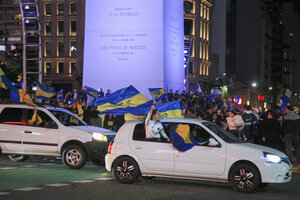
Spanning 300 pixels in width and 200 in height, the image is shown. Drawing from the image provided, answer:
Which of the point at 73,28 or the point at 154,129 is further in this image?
the point at 73,28

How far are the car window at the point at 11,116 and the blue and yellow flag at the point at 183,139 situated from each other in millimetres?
5496

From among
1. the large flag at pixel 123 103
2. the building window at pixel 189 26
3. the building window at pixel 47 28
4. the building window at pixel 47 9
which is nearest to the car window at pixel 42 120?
the large flag at pixel 123 103

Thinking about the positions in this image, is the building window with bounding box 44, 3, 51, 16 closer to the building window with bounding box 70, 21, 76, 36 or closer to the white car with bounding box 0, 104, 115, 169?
the building window with bounding box 70, 21, 76, 36

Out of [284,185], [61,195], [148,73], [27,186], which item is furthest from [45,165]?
[148,73]

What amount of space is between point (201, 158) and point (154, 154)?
39.9 inches

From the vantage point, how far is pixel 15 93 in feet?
63.8

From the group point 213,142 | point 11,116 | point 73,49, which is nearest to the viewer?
point 213,142

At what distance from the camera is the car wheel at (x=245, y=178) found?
10195 mm

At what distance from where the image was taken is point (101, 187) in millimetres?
10586

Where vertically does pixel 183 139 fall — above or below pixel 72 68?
below

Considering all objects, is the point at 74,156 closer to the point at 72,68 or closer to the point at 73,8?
the point at 72,68

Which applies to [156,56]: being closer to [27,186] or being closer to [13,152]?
[13,152]

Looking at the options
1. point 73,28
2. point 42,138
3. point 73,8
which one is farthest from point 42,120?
point 73,8

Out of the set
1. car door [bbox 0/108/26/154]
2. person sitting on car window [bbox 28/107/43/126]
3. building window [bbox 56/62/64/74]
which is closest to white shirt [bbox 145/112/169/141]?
person sitting on car window [bbox 28/107/43/126]
